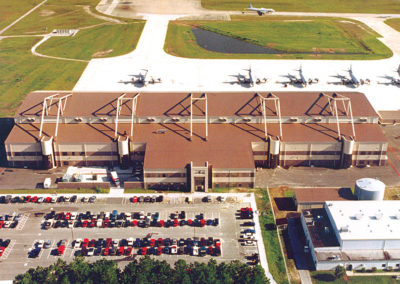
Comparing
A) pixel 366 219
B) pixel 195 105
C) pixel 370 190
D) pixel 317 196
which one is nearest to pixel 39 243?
pixel 195 105

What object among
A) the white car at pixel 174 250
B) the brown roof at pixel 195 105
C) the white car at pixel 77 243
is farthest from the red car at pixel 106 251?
the brown roof at pixel 195 105

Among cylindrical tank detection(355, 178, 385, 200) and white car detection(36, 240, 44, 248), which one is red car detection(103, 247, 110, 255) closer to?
white car detection(36, 240, 44, 248)

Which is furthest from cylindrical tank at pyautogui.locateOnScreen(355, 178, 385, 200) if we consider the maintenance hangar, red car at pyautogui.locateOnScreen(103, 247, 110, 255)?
red car at pyautogui.locateOnScreen(103, 247, 110, 255)

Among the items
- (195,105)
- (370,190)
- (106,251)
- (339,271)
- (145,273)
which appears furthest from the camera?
(195,105)

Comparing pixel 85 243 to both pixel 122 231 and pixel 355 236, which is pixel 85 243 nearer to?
pixel 122 231

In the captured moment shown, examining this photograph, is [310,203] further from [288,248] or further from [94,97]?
[94,97]
